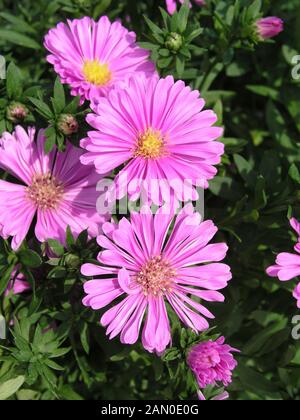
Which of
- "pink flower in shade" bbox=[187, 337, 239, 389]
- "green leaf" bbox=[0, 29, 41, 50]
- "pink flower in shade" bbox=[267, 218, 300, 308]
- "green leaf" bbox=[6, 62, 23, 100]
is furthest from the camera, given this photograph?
"green leaf" bbox=[0, 29, 41, 50]

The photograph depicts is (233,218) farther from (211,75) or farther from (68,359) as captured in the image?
(68,359)

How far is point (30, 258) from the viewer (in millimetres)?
1501

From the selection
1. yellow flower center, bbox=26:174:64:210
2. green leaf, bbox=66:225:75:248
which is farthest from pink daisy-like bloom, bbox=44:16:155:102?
green leaf, bbox=66:225:75:248

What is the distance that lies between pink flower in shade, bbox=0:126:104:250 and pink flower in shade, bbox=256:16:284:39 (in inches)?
27.3

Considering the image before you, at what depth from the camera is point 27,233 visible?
1605 mm

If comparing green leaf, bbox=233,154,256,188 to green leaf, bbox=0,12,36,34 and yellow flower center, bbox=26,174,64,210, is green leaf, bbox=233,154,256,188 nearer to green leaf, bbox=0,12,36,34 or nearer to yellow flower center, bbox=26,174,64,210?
yellow flower center, bbox=26,174,64,210

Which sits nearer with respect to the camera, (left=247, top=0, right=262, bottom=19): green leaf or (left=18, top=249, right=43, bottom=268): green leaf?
(left=18, top=249, right=43, bottom=268): green leaf

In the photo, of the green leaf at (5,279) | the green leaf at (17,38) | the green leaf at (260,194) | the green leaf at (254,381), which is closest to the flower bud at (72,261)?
the green leaf at (5,279)

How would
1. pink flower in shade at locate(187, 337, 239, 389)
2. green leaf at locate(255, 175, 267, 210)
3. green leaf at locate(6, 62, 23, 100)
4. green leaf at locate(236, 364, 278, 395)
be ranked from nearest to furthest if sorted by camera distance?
pink flower in shade at locate(187, 337, 239, 389) < green leaf at locate(6, 62, 23, 100) < green leaf at locate(255, 175, 267, 210) < green leaf at locate(236, 364, 278, 395)

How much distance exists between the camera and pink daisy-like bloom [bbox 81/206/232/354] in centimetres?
138

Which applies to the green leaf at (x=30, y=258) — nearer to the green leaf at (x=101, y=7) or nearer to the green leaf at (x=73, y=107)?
the green leaf at (x=73, y=107)

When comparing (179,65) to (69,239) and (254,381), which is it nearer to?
(69,239)
